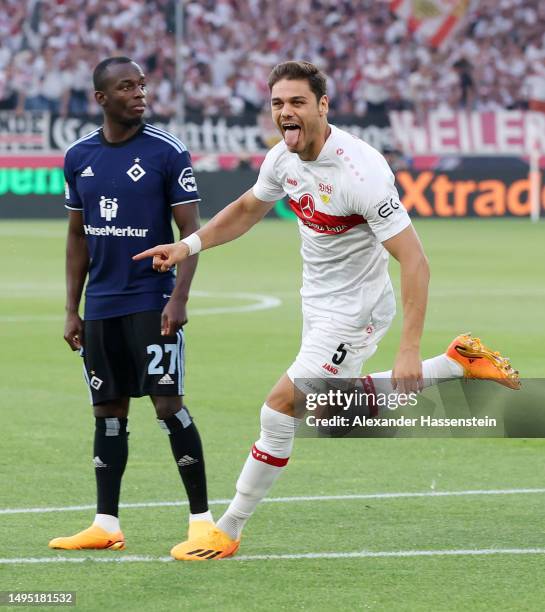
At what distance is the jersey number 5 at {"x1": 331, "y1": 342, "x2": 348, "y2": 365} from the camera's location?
253 inches

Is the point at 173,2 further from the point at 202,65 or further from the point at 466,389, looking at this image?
the point at 466,389

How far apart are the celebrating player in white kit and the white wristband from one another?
0.03ft

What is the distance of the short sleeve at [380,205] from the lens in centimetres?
600

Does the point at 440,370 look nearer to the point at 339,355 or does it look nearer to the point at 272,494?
the point at 272,494

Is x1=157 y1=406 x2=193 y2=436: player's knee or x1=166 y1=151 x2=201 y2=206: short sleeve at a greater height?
x1=166 y1=151 x2=201 y2=206: short sleeve

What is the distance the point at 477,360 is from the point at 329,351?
149cm

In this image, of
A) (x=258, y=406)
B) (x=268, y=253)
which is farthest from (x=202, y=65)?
(x=258, y=406)

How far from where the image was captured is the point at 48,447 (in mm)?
9125

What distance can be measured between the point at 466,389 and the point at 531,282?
1296 centimetres

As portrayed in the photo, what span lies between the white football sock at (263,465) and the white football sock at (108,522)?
0.48 m

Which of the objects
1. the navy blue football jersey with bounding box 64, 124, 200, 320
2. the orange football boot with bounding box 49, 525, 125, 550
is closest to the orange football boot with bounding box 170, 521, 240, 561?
the orange football boot with bounding box 49, 525, 125, 550

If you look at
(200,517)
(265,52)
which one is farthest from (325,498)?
(265,52)

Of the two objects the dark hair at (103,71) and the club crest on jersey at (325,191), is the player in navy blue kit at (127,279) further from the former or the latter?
the club crest on jersey at (325,191)

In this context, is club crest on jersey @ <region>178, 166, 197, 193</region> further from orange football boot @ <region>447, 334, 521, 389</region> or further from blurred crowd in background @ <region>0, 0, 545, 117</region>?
blurred crowd in background @ <region>0, 0, 545, 117</region>
